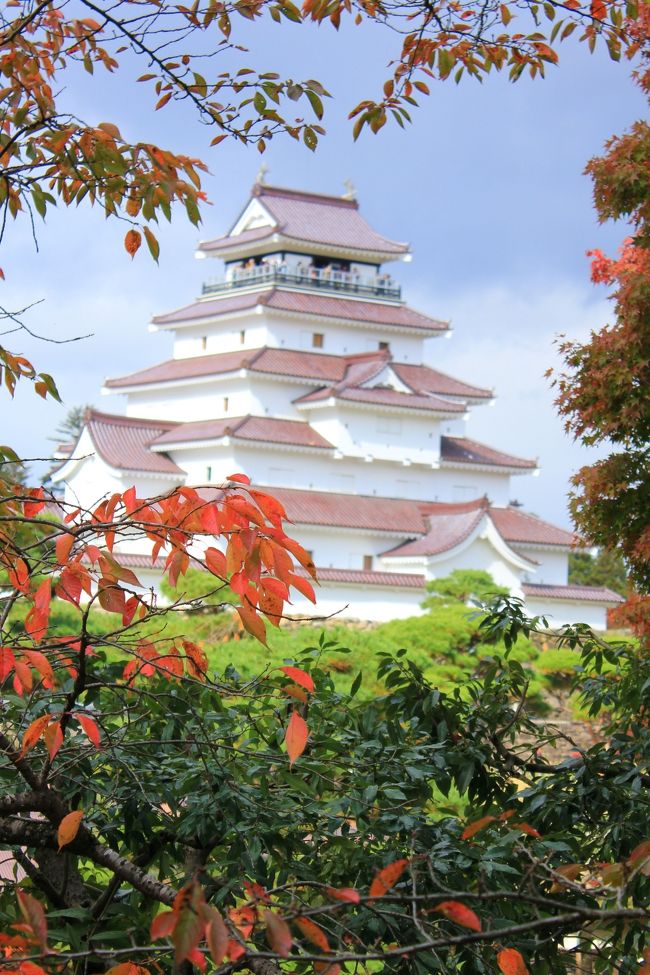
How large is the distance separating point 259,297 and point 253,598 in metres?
31.1

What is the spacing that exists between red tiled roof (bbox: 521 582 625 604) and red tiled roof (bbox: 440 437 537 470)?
3909 millimetres

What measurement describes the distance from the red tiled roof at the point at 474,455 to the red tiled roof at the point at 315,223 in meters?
6.12

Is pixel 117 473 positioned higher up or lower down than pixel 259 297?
lower down

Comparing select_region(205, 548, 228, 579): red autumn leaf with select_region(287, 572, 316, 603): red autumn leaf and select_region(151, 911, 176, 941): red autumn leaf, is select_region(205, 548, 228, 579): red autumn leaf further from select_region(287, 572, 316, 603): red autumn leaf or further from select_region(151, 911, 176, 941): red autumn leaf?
select_region(151, 911, 176, 941): red autumn leaf

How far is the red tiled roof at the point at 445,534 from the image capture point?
2878 cm

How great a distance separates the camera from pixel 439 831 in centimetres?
328

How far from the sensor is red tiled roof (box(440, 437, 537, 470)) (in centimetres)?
3356

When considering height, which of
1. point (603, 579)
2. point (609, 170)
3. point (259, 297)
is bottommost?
point (603, 579)

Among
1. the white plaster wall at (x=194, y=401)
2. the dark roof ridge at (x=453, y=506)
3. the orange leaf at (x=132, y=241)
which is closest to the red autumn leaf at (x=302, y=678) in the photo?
the orange leaf at (x=132, y=241)

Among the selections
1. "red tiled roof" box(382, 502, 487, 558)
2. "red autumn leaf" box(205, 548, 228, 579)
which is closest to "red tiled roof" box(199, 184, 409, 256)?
"red tiled roof" box(382, 502, 487, 558)

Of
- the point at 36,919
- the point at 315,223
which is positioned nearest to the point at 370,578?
the point at 315,223

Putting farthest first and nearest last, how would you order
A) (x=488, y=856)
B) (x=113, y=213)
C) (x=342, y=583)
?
(x=342, y=583)
(x=113, y=213)
(x=488, y=856)

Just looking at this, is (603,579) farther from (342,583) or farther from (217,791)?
(217,791)

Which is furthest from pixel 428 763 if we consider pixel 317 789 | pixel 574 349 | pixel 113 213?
pixel 574 349
